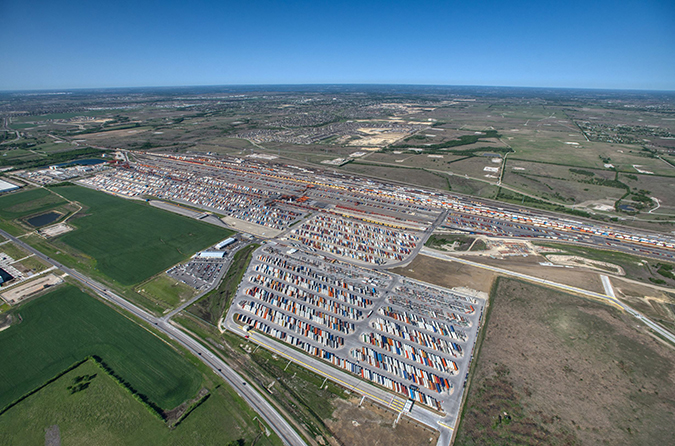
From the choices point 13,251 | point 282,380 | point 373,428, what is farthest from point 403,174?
point 13,251

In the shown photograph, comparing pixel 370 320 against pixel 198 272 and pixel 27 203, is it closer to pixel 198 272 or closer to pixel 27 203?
pixel 198 272

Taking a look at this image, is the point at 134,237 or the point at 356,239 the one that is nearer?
the point at 356,239

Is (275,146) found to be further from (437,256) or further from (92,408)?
(92,408)

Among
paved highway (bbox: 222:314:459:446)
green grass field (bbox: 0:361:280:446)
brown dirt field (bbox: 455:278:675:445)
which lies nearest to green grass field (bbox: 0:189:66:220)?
green grass field (bbox: 0:361:280:446)

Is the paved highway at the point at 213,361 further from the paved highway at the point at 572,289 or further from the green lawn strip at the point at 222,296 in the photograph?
the paved highway at the point at 572,289

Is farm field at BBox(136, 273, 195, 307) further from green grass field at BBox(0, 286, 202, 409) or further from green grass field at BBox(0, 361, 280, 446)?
green grass field at BBox(0, 361, 280, 446)
